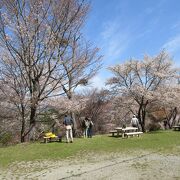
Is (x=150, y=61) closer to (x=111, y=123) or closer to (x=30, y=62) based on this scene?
(x=111, y=123)

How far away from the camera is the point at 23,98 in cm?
2050

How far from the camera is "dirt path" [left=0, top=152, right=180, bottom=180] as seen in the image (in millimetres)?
8812

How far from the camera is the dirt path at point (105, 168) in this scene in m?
8.81

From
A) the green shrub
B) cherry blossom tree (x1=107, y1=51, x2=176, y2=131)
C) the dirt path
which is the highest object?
cherry blossom tree (x1=107, y1=51, x2=176, y2=131)

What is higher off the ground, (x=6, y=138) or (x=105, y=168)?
(x=6, y=138)

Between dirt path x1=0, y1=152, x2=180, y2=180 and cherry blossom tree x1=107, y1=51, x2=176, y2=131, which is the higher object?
cherry blossom tree x1=107, y1=51, x2=176, y2=131

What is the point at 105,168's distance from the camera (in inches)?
393

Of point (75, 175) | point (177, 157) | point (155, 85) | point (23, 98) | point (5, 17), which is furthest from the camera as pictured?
point (155, 85)

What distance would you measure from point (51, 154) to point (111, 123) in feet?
75.4

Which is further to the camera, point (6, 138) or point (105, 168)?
point (6, 138)

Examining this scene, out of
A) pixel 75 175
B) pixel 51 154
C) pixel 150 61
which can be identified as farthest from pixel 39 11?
pixel 150 61

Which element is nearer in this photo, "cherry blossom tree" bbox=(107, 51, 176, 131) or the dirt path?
the dirt path

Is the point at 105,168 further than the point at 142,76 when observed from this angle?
No

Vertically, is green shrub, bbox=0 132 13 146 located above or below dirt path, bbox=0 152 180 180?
above
